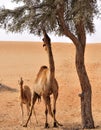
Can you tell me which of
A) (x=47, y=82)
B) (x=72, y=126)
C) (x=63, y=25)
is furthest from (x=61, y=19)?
(x=72, y=126)

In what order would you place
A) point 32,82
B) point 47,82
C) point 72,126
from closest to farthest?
point 47,82
point 72,126
point 32,82

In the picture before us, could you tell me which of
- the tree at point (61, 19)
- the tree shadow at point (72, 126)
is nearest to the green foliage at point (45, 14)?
the tree at point (61, 19)

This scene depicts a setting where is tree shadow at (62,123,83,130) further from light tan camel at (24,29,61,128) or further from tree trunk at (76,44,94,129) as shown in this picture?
tree trunk at (76,44,94,129)

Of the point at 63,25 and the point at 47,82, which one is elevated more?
the point at 63,25

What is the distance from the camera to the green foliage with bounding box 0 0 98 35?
1241 centimetres

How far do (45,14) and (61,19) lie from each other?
526 millimetres

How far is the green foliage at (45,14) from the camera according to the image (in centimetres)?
1241

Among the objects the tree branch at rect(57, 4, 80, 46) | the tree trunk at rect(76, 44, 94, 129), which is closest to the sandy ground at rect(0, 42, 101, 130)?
the tree trunk at rect(76, 44, 94, 129)

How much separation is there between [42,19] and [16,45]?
56756mm

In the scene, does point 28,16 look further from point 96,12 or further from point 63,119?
point 63,119

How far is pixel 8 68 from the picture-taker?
44.7 m

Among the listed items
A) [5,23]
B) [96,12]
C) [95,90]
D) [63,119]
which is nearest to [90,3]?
[96,12]

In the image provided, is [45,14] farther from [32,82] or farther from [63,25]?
[32,82]

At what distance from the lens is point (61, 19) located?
1310cm
